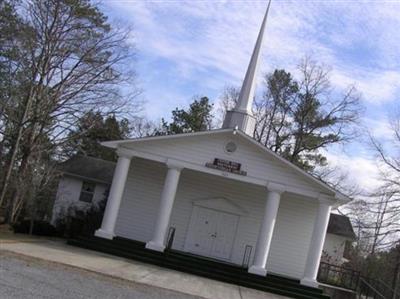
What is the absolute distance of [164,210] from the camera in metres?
23.3

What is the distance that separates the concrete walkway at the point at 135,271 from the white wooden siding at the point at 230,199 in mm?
4989

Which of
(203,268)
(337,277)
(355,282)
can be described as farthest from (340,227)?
(203,268)

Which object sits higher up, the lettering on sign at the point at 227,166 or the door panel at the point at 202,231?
the lettering on sign at the point at 227,166

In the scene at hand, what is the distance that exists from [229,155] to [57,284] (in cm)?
1319

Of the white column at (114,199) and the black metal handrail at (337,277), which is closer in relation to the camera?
the white column at (114,199)

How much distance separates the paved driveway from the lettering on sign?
908cm

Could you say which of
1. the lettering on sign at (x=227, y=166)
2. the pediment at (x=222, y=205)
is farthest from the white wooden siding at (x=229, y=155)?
the pediment at (x=222, y=205)

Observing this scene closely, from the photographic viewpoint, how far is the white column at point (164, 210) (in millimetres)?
23062

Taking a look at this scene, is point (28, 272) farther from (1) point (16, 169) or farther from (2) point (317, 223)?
(1) point (16, 169)

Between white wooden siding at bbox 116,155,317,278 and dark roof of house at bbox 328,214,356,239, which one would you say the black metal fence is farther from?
dark roof of house at bbox 328,214,356,239

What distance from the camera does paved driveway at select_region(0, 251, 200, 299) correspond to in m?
10.3

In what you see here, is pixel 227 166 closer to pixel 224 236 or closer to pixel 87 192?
pixel 224 236

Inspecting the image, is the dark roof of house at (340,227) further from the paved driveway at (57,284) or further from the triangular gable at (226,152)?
A: the paved driveway at (57,284)

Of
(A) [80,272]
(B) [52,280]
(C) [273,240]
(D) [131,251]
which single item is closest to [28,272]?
(B) [52,280]
